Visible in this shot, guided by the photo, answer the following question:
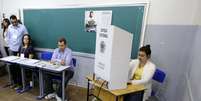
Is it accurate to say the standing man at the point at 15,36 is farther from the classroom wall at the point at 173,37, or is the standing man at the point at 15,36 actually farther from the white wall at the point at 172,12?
the white wall at the point at 172,12

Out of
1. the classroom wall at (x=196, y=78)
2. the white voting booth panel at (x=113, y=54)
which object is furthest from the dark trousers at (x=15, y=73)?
the classroom wall at (x=196, y=78)

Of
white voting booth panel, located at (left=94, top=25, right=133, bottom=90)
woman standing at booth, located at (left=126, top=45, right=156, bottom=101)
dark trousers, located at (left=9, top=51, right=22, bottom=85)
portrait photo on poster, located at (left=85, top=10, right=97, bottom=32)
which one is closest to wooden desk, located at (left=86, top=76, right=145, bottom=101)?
white voting booth panel, located at (left=94, top=25, right=133, bottom=90)

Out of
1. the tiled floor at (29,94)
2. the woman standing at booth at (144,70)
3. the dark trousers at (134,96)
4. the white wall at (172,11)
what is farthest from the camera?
the tiled floor at (29,94)

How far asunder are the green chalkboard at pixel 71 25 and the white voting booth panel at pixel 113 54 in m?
1.25

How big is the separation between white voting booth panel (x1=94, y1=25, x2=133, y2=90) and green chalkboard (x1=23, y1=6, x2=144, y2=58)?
1246mm

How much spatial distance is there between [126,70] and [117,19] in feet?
4.84

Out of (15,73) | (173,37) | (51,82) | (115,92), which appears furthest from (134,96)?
(15,73)

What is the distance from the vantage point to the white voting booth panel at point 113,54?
1.64 meters

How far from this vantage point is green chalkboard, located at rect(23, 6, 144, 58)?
9.55 feet

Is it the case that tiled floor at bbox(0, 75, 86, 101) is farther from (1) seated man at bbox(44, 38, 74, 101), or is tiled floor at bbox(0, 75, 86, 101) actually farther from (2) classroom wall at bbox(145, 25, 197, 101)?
(2) classroom wall at bbox(145, 25, 197, 101)

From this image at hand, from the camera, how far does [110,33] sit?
5.36 feet

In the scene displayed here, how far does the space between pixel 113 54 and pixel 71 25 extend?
6.84ft

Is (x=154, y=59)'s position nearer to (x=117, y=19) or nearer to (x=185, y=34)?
(x=185, y=34)

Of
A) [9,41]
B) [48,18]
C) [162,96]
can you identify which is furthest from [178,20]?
[9,41]
